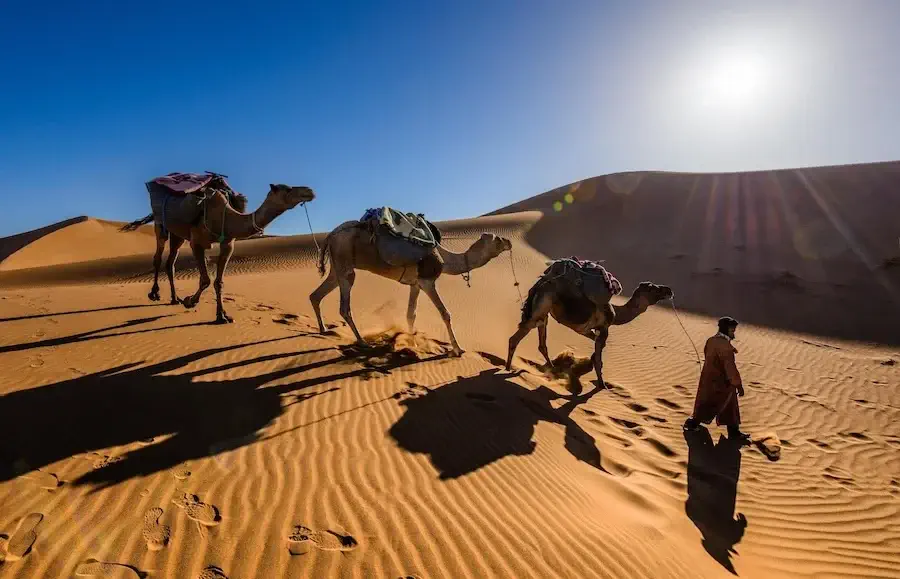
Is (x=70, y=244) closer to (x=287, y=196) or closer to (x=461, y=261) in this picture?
(x=287, y=196)

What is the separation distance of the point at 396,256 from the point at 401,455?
429cm

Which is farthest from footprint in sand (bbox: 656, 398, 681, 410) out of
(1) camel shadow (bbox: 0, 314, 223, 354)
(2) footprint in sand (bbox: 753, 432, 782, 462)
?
(1) camel shadow (bbox: 0, 314, 223, 354)

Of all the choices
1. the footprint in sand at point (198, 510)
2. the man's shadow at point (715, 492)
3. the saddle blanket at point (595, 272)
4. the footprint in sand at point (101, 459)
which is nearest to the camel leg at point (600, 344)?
the saddle blanket at point (595, 272)

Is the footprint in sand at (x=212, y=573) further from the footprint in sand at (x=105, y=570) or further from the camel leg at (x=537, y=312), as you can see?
the camel leg at (x=537, y=312)

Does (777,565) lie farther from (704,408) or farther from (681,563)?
(704,408)

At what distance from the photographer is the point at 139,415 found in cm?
436

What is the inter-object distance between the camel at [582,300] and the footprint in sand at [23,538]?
6291 millimetres

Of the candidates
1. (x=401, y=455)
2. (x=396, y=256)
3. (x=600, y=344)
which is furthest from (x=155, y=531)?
(x=600, y=344)

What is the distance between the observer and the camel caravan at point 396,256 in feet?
25.1

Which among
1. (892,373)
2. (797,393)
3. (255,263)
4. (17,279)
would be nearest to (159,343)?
(797,393)

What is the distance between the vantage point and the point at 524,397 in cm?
656

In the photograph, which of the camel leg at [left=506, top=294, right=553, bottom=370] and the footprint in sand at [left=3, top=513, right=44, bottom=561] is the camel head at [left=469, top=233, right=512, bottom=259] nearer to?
the camel leg at [left=506, top=294, right=553, bottom=370]

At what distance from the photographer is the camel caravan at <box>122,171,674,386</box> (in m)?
7.64

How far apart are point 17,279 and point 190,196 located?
21.3m
